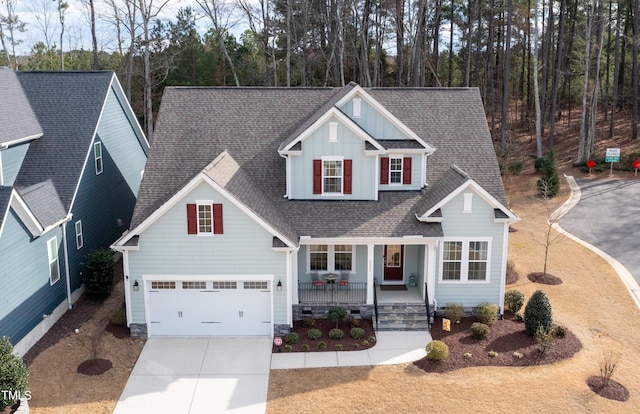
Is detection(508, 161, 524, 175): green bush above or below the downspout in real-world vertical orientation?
above

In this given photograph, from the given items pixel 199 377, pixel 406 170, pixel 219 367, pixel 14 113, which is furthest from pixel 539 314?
pixel 14 113

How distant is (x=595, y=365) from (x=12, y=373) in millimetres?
16181

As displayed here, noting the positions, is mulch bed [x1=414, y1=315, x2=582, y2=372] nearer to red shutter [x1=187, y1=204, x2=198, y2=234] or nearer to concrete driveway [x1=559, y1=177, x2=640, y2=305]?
concrete driveway [x1=559, y1=177, x2=640, y2=305]

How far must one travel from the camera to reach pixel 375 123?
21719 mm

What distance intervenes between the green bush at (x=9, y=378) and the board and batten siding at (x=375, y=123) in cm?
1339

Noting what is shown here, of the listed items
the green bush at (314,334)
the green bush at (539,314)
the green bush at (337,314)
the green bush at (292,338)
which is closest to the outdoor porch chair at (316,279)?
the green bush at (337,314)

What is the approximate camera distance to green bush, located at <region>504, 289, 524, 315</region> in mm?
21016

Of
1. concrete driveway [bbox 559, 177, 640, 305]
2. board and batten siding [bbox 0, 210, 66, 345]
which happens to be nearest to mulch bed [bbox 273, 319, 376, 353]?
board and batten siding [bbox 0, 210, 66, 345]

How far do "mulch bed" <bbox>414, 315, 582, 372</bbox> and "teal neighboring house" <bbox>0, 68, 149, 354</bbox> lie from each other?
12262 mm

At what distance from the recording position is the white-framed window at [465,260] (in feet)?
67.6

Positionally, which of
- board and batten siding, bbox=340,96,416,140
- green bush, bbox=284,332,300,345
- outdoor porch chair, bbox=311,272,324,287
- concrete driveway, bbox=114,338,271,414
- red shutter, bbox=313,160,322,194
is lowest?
concrete driveway, bbox=114,338,271,414

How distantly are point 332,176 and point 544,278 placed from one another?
1033cm

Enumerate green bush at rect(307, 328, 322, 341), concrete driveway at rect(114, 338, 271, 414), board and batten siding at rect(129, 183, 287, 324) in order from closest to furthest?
concrete driveway at rect(114, 338, 271, 414)
board and batten siding at rect(129, 183, 287, 324)
green bush at rect(307, 328, 322, 341)

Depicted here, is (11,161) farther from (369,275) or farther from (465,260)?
(465,260)
